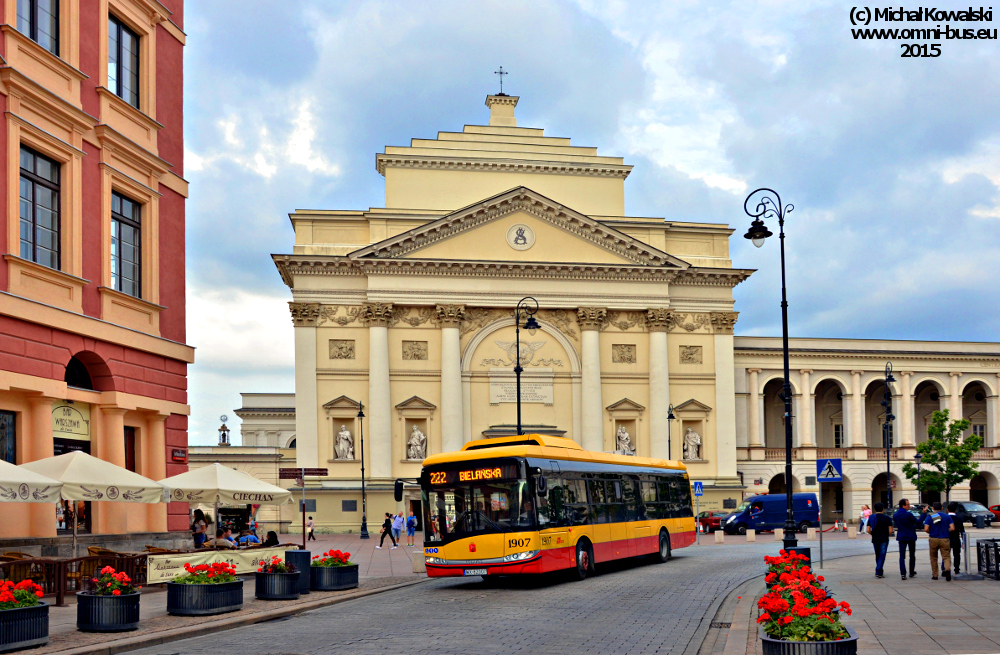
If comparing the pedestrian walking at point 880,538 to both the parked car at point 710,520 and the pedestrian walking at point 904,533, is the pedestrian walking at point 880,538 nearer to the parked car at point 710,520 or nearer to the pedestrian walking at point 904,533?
the pedestrian walking at point 904,533

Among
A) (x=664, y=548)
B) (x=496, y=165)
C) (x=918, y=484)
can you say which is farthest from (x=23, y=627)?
(x=918, y=484)

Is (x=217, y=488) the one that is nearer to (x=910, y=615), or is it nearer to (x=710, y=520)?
(x=910, y=615)

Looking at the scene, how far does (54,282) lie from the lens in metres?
21.9

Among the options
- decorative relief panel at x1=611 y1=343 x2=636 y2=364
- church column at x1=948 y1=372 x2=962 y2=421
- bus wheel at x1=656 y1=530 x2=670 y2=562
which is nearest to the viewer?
bus wheel at x1=656 y1=530 x2=670 y2=562

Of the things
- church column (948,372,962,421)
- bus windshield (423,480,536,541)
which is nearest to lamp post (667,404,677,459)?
church column (948,372,962,421)

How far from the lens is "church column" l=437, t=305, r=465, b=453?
58.6 meters

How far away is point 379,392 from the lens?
58.5 m

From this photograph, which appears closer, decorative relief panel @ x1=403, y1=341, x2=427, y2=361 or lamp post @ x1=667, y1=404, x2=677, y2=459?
lamp post @ x1=667, y1=404, x2=677, y2=459

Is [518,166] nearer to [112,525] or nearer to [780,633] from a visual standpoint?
[112,525]

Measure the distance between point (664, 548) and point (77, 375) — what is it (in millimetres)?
17584

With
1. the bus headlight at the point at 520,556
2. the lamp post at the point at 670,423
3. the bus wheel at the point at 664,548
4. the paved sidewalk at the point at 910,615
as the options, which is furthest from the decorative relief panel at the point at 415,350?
the bus headlight at the point at 520,556

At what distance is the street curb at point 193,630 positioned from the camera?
13.9m

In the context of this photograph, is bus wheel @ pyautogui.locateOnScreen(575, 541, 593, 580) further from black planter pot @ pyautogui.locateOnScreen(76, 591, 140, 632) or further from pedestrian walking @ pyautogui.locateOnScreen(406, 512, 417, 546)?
pedestrian walking @ pyautogui.locateOnScreen(406, 512, 417, 546)

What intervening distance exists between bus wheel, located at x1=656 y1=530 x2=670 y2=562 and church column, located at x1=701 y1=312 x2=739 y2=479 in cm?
3090
